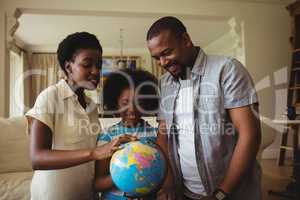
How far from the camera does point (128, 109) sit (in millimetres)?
1285

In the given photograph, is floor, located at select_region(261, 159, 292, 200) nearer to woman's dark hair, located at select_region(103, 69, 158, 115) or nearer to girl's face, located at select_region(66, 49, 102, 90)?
woman's dark hair, located at select_region(103, 69, 158, 115)

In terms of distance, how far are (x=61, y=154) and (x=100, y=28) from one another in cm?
568

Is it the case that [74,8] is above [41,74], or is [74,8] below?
above

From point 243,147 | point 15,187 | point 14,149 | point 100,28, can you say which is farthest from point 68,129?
point 100,28

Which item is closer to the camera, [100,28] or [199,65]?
[199,65]

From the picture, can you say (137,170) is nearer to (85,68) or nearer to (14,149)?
(85,68)

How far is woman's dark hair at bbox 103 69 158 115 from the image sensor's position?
1381 millimetres

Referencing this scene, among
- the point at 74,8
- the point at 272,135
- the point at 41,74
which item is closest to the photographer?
the point at 272,135

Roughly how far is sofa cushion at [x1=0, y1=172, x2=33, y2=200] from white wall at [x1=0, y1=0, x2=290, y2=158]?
283cm

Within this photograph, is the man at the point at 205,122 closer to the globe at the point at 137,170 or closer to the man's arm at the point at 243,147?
the man's arm at the point at 243,147

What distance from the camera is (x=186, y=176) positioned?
1152mm

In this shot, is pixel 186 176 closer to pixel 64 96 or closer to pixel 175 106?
pixel 175 106

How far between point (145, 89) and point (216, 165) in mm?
526

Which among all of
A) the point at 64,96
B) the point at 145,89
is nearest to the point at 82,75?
the point at 64,96
